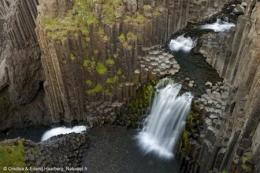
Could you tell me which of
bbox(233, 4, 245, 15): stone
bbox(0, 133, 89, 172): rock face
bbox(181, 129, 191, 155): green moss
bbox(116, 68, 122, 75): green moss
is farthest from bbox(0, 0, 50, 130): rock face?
bbox(233, 4, 245, 15): stone

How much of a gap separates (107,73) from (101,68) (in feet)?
1.95

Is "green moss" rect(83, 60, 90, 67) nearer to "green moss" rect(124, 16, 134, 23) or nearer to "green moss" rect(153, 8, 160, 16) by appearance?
"green moss" rect(124, 16, 134, 23)

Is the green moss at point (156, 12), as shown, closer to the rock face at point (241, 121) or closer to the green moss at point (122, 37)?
the green moss at point (122, 37)

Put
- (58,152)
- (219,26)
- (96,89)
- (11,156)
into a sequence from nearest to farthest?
(11,156)
(58,152)
(96,89)
(219,26)

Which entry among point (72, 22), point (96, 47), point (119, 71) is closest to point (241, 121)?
point (119, 71)

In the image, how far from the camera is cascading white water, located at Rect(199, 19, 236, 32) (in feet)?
79.3

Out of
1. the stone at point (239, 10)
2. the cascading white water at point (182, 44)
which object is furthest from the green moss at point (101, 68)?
the stone at point (239, 10)

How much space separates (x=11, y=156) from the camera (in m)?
15.6

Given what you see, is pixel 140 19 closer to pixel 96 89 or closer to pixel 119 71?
pixel 119 71

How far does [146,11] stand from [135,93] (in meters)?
6.22

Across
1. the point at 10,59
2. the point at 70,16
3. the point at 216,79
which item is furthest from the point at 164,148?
the point at 10,59

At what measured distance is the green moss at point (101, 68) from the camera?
67.6ft

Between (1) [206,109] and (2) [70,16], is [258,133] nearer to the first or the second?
(1) [206,109]

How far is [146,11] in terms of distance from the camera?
66.3ft
